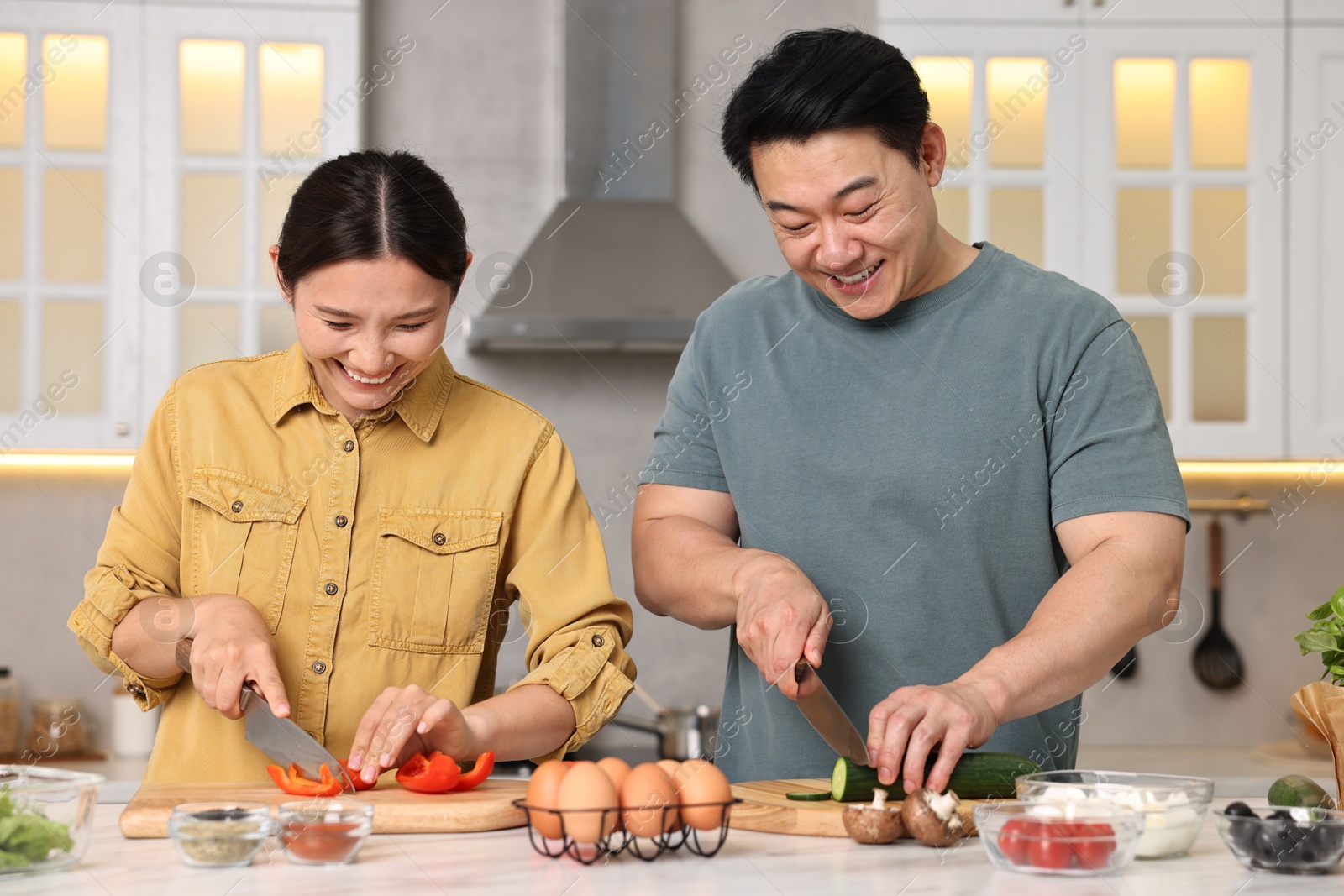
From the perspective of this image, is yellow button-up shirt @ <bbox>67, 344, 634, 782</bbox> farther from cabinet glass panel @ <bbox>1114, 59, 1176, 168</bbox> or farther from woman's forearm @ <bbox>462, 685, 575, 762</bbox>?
cabinet glass panel @ <bbox>1114, 59, 1176, 168</bbox>

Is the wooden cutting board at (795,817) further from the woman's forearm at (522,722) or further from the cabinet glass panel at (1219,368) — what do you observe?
the cabinet glass panel at (1219,368)

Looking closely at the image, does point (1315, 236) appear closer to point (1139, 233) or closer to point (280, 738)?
point (1139, 233)

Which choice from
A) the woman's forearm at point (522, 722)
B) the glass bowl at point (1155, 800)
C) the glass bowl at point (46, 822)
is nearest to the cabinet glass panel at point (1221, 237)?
the glass bowl at point (1155, 800)

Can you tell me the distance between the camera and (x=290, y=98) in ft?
10.2

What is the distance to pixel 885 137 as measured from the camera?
1380 millimetres

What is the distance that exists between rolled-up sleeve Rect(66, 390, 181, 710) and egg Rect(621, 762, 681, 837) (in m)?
0.66

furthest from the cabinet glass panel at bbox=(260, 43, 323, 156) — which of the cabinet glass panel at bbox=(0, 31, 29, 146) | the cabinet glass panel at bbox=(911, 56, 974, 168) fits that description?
the cabinet glass panel at bbox=(911, 56, 974, 168)

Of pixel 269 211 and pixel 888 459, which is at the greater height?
pixel 269 211

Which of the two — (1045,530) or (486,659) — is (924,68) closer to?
(1045,530)

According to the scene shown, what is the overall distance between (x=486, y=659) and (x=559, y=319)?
166cm

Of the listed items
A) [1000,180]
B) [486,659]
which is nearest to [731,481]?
[486,659]

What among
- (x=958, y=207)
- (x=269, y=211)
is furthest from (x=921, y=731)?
(x=269, y=211)

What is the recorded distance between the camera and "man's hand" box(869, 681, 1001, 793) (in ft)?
3.76

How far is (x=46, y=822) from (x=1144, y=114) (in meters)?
2.99
